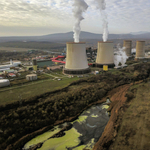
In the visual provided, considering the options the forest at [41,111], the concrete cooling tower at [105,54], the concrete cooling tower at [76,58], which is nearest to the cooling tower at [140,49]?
the concrete cooling tower at [105,54]

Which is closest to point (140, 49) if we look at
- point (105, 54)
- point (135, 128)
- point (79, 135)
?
point (105, 54)

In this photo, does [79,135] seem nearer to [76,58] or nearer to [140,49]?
[76,58]

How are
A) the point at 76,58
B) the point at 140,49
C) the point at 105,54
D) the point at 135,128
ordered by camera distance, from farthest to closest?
1. the point at 140,49
2. the point at 105,54
3. the point at 76,58
4. the point at 135,128

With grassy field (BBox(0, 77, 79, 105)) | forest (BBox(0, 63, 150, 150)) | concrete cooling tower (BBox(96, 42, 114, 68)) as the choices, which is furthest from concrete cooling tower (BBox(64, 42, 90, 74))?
concrete cooling tower (BBox(96, 42, 114, 68))

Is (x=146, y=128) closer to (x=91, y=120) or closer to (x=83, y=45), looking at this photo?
(x=91, y=120)

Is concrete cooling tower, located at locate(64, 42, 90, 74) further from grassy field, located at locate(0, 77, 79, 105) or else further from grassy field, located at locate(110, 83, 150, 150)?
grassy field, located at locate(110, 83, 150, 150)

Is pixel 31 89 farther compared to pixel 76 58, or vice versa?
pixel 76 58
